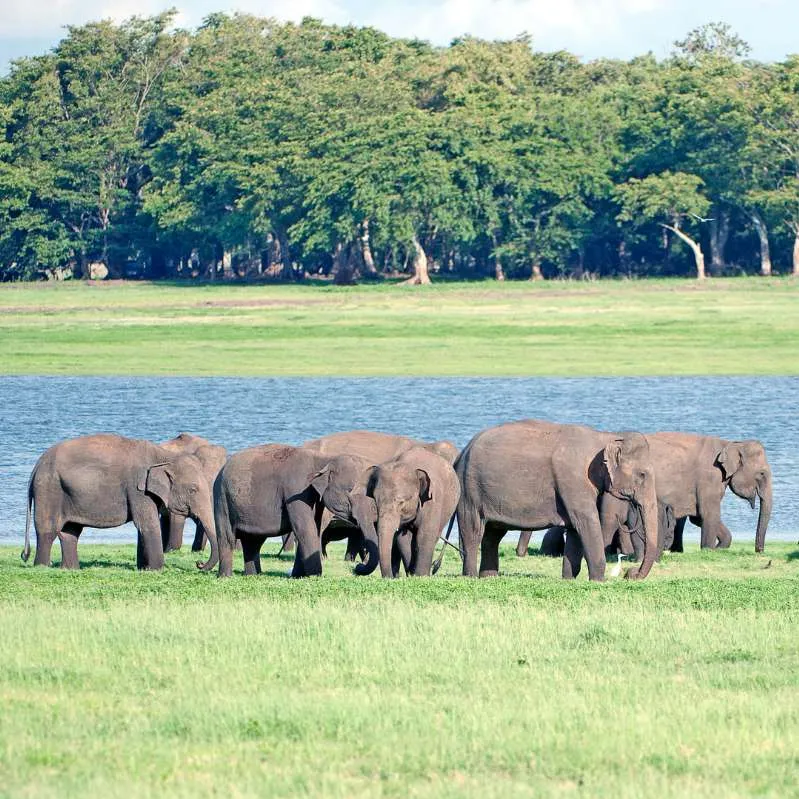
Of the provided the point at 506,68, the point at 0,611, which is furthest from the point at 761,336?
the point at 506,68

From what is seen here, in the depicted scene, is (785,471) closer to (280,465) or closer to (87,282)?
(280,465)

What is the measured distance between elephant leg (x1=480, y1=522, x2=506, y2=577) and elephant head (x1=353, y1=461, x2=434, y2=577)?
962 mm

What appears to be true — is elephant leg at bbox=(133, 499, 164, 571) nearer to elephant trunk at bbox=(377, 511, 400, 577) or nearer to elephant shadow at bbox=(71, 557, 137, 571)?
elephant shadow at bbox=(71, 557, 137, 571)

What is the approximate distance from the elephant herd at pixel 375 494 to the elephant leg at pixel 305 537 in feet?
0.04

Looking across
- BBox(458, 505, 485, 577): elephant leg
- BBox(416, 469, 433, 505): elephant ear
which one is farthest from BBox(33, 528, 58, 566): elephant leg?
BBox(458, 505, 485, 577): elephant leg

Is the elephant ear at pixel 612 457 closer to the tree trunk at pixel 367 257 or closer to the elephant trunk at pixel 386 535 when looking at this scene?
the elephant trunk at pixel 386 535

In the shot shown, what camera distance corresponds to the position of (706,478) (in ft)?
64.7

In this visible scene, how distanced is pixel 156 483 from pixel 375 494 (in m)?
2.26

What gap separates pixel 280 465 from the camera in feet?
51.7

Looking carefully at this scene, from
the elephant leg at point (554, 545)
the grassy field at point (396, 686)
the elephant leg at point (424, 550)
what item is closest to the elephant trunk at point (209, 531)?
the grassy field at point (396, 686)

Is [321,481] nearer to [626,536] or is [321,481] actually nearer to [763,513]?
[626,536]

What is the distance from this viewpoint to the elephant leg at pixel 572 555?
15805 millimetres

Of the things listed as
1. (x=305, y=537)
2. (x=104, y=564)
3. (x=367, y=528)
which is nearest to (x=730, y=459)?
(x=367, y=528)

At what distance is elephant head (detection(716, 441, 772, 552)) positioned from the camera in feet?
65.0
